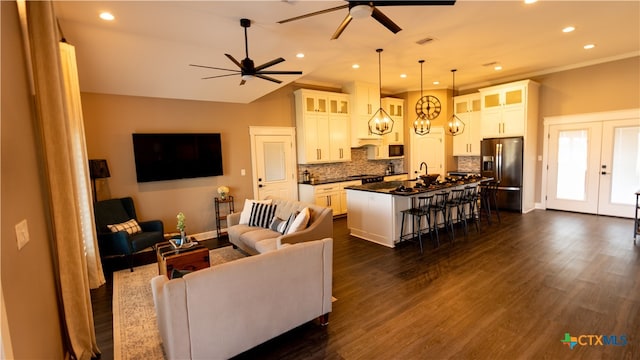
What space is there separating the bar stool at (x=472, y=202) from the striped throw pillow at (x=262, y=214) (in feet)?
12.0

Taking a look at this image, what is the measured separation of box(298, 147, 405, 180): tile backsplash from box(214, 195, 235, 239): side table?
180 centimetres

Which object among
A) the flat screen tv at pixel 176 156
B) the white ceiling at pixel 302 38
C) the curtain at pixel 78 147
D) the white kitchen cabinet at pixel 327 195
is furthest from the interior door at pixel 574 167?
the curtain at pixel 78 147

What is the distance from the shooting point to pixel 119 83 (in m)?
4.59

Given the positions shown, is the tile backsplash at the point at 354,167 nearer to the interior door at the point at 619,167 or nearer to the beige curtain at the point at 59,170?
the interior door at the point at 619,167

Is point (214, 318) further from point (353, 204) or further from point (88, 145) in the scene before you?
point (88, 145)

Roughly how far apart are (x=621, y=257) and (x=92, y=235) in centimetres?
694

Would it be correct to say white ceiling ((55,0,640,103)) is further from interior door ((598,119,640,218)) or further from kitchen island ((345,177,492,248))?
kitchen island ((345,177,492,248))

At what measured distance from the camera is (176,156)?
5426 millimetres

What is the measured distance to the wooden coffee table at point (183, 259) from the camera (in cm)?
332

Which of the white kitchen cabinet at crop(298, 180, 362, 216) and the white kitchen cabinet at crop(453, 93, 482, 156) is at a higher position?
the white kitchen cabinet at crop(453, 93, 482, 156)

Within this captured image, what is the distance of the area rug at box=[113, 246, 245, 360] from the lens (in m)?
2.56

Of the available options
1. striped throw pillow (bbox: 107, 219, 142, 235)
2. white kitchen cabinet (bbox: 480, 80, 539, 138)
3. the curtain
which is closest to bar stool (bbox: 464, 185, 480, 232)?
white kitchen cabinet (bbox: 480, 80, 539, 138)

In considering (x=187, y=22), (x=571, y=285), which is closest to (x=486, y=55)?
(x=571, y=285)

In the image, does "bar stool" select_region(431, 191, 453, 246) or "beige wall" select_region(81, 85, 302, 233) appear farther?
"bar stool" select_region(431, 191, 453, 246)
